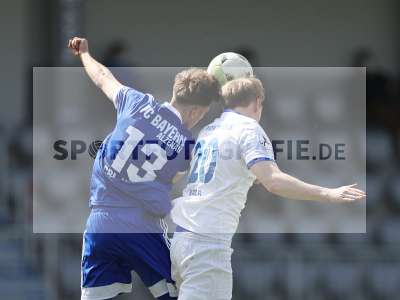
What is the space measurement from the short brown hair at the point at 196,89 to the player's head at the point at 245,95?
0.24 feet

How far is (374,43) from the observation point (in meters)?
8.39

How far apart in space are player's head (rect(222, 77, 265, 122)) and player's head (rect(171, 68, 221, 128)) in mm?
76

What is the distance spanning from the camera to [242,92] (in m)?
3.85

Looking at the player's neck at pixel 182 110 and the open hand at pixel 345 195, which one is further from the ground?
the player's neck at pixel 182 110

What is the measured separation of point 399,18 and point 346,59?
0.54 meters

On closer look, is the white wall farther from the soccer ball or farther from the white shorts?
the white shorts

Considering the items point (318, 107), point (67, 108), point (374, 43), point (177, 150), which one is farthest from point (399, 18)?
point (177, 150)

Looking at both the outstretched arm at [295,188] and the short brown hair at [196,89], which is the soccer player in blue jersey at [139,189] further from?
the outstretched arm at [295,188]

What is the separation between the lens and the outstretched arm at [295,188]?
11.6ft

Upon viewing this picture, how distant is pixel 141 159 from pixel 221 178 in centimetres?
40

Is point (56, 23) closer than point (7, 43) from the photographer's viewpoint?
Yes

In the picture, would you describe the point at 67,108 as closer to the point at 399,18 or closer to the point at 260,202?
the point at 260,202

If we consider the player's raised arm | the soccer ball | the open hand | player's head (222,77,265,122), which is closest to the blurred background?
the soccer ball

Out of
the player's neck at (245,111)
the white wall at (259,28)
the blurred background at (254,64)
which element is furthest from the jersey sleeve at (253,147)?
the white wall at (259,28)
